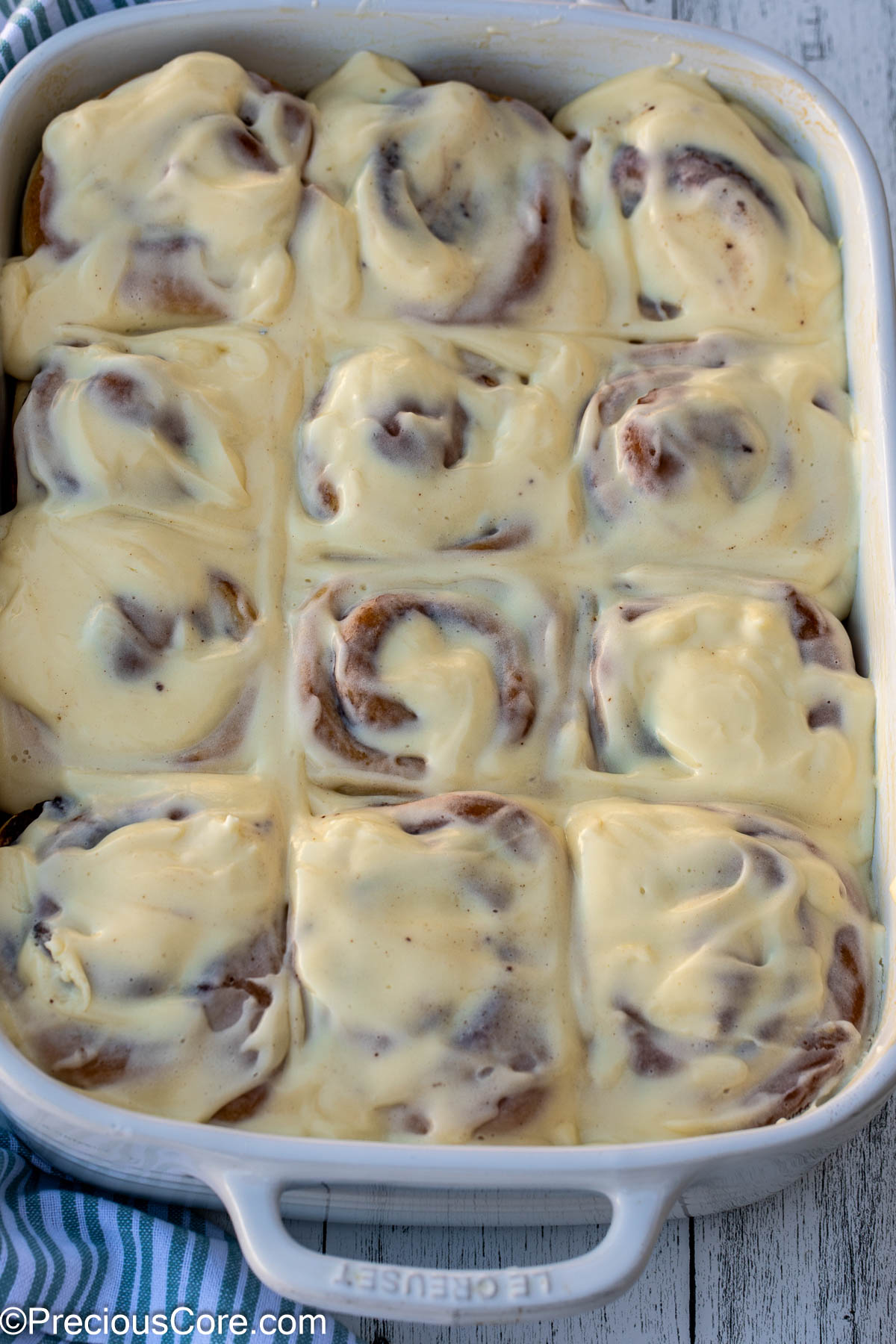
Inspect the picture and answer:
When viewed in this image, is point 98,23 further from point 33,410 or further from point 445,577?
point 445,577

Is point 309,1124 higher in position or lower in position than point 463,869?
lower

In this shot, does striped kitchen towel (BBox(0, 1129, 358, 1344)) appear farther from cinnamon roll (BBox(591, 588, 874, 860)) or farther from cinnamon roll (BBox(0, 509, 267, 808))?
cinnamon roll (BBox(591, 588, 874, 860))

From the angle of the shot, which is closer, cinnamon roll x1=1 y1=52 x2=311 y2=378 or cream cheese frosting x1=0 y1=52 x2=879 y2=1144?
cream cheese frosting x1=0 y1=52 x2=879 y2=1144

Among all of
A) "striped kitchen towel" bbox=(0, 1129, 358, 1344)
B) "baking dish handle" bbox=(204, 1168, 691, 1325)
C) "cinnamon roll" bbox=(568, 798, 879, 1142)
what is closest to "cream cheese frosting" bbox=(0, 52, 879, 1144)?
"cinnamon roll" bbox=(568, 798, 879, 1142)

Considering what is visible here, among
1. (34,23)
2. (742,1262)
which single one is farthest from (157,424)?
(742,1262)

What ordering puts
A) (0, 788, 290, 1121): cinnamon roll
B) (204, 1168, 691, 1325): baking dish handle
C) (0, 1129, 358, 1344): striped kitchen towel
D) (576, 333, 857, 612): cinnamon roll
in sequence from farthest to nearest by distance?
(576, 333, 857, 612): cinnamon roll → (0, 1129, 358, 1344): striped kitchen towel → (0, 788, 290, 1121): cinnamon roll → (204, 1168, 691, 1325): baking dish handle

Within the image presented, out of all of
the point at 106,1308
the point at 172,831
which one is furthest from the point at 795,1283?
the point at 172,831

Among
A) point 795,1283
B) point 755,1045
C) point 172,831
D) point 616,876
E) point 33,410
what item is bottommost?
point 795,1283
